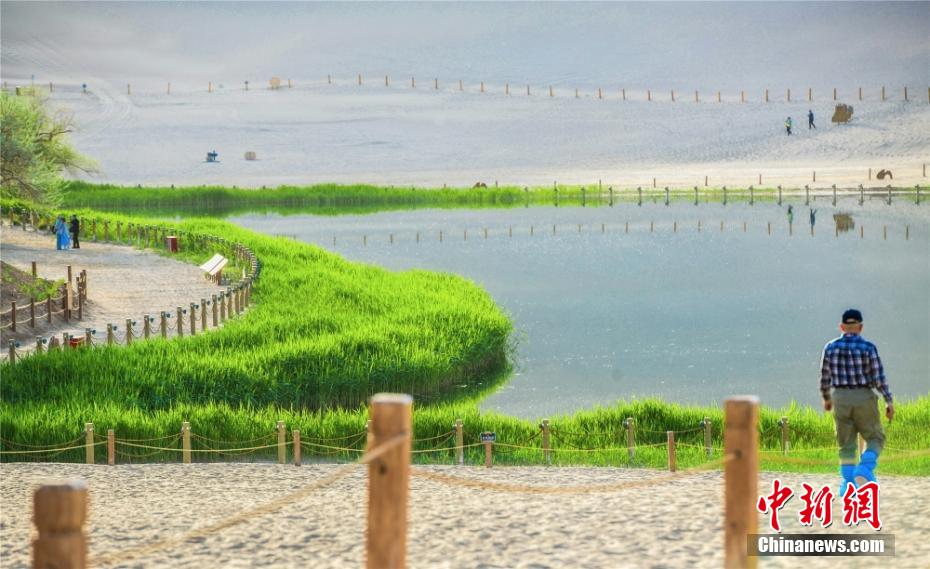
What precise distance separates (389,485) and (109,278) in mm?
31225

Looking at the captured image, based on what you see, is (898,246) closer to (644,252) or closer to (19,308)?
(644,252)

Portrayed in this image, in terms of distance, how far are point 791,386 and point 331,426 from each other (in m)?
10.2

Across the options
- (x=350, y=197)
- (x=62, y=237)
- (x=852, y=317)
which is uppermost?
(x=350, y=197)

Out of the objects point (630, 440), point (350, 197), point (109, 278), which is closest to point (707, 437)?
point (630, 440)

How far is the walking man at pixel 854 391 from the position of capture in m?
11.9

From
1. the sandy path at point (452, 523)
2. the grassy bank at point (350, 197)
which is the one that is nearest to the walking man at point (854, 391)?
the sandy path at point (452, 523)

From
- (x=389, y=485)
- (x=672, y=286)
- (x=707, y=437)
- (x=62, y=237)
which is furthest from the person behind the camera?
(x=62, y=237)

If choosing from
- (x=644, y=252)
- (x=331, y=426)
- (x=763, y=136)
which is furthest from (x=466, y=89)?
(x=331, y=426)

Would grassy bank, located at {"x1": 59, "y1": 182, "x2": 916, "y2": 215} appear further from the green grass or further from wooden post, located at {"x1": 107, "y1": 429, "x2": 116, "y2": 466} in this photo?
wooden post, located at {"x1": 107, "y1": 429, "x2": 116, "y2": 466}

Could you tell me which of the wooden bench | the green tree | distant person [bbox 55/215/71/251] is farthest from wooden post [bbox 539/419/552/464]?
the green tree

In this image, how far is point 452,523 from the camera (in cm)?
1198

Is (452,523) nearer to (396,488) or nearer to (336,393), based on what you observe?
(396,488)

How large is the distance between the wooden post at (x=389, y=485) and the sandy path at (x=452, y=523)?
2.75 meters

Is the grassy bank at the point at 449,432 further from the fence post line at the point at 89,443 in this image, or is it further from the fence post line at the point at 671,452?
the fence post line at the point at 671,452
